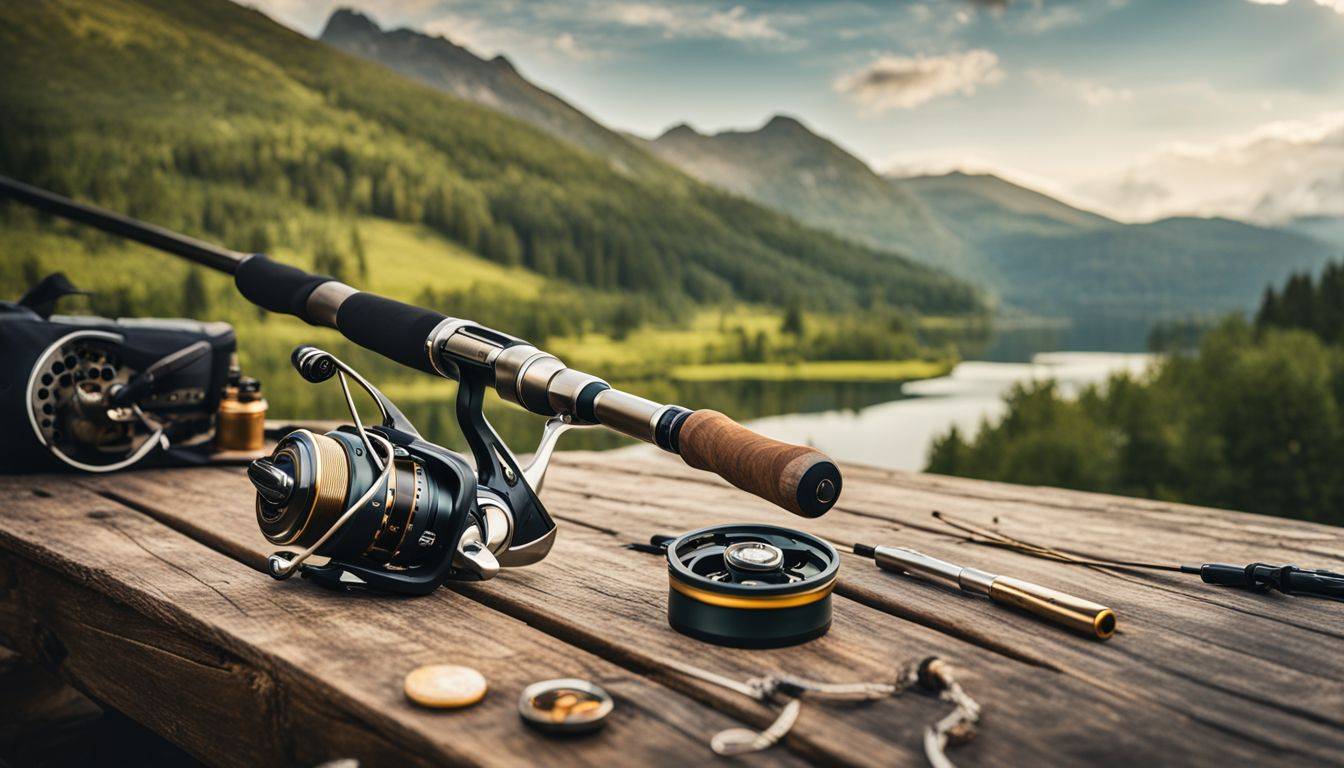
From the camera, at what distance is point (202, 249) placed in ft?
8.38

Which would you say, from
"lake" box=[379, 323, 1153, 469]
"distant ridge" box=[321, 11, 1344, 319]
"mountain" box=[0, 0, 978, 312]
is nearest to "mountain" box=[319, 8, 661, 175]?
"distant ridge" box=[321, 11, 1344, 319]

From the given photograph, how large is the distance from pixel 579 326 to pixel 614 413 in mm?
23712

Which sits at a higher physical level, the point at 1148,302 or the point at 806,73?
the point at 806,73

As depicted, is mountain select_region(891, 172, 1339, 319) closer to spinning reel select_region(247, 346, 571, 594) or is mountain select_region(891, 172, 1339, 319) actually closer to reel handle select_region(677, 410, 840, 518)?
spinning reel select_region(247, 346, 571, 594)

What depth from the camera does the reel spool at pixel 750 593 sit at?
135 cm

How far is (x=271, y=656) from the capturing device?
1311 mm

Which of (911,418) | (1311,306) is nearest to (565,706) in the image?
(911,418)

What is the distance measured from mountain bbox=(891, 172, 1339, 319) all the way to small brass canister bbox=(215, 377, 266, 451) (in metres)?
85.9

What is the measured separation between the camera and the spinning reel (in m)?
1.48

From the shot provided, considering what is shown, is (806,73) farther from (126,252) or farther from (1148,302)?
(1148,302)

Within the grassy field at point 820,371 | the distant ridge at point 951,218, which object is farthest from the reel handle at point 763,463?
the distant ridge at point 951,218

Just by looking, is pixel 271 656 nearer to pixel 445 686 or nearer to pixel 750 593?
pixel 445 686

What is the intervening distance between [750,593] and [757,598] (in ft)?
0.04

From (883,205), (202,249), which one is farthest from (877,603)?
(883,205)
